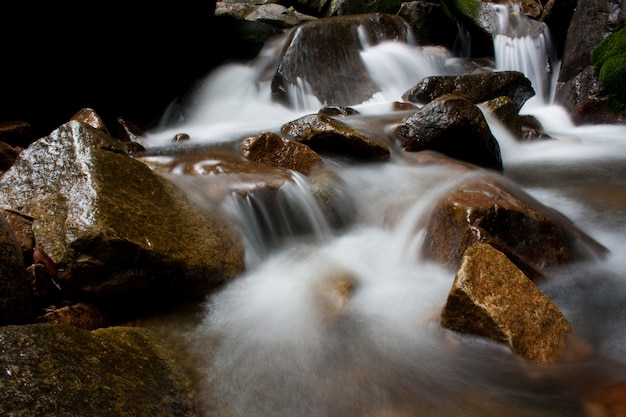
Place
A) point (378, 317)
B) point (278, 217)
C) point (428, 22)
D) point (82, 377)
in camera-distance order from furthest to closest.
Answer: point (428, 22) → point (278, 217) → point (378, 317) → point (82, 377)

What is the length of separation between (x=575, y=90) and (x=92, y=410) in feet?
39.0

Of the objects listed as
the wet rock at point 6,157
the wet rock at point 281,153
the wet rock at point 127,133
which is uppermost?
the wet rock at point 6,157

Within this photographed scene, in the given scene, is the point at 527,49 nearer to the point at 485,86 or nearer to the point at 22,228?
the point at 485,86

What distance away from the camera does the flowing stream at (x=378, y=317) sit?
246cm

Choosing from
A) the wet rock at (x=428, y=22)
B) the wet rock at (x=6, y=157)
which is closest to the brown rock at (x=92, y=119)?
the wet rock at (x=6, y=157)

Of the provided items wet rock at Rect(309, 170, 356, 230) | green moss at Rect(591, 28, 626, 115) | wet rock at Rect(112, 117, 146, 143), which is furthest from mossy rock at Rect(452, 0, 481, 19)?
wet rock at Rect(112, 117, 146, 143)

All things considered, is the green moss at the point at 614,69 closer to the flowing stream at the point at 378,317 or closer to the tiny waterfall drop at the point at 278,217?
the flowing stream at the point at 378,317

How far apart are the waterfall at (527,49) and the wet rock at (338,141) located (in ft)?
24.4

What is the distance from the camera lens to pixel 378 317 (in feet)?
10.8

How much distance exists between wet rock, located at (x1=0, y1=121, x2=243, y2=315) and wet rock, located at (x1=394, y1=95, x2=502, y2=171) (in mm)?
3915

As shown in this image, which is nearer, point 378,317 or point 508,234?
point 378,317

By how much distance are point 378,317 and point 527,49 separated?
12.5m

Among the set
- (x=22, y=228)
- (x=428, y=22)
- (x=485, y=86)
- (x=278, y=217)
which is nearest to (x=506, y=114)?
(x=485, y=86)

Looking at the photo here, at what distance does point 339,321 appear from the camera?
3248 millimetres
